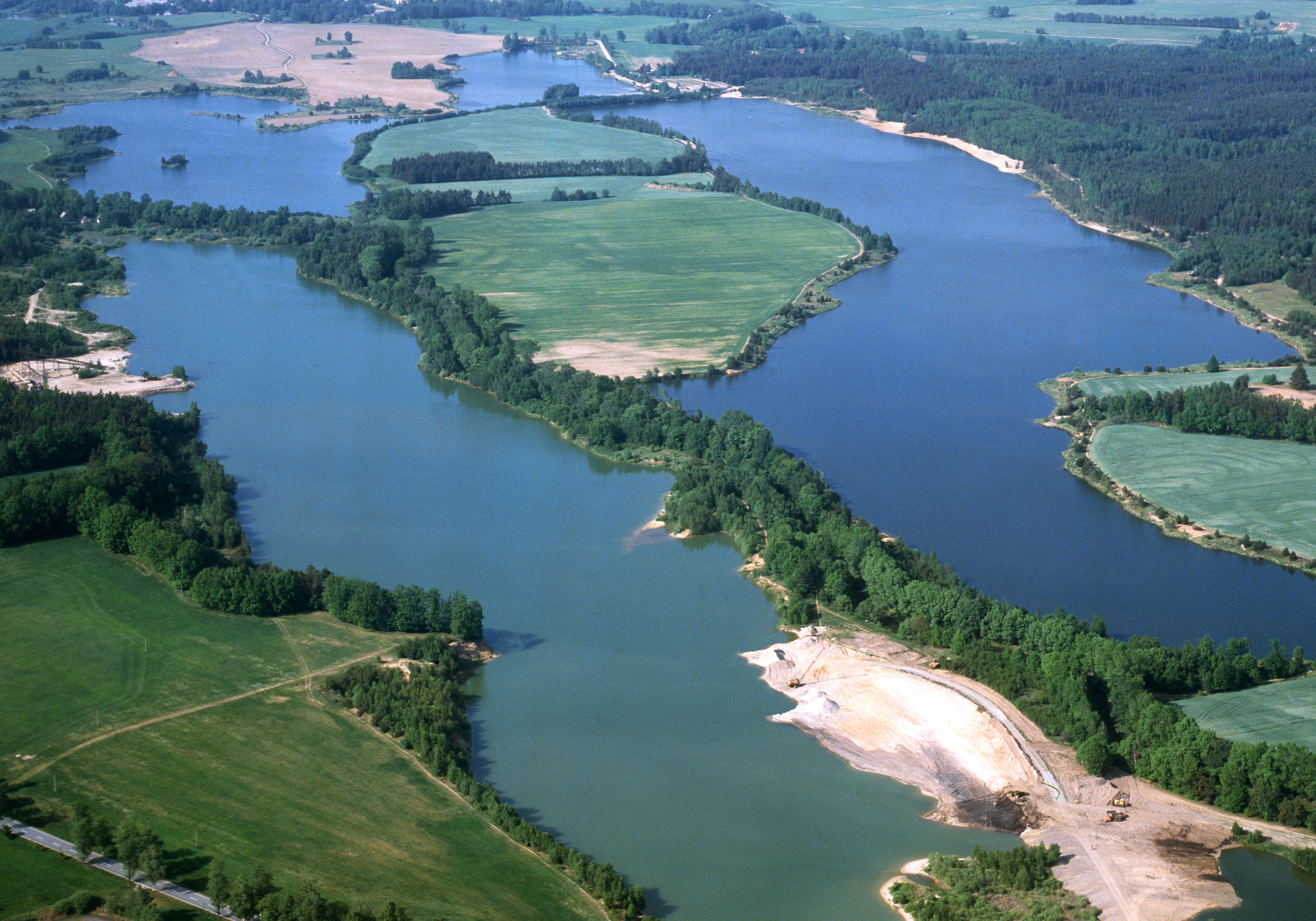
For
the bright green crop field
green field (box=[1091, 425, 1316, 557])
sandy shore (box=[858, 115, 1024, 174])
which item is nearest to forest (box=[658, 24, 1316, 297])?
sandy shore (box=[858, 115, 1024, 174])

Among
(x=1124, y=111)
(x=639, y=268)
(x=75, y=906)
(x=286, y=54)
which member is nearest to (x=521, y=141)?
(x=639, y=268)

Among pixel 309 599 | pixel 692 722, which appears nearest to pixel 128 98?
pixel 309 599

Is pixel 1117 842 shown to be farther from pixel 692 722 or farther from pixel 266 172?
pixel 266 172

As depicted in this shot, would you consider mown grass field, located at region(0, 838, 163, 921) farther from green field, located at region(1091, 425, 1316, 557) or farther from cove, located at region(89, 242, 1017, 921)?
green field, located at region(1091, 425, 1316, 557)

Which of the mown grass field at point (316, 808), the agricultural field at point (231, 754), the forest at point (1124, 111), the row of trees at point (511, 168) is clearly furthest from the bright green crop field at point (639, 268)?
the mown grass field at point (316, 808)

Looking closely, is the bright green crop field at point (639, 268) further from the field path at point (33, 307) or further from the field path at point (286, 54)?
the field path at point (286, 54)

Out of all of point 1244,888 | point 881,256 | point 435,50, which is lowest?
point 1244,888
